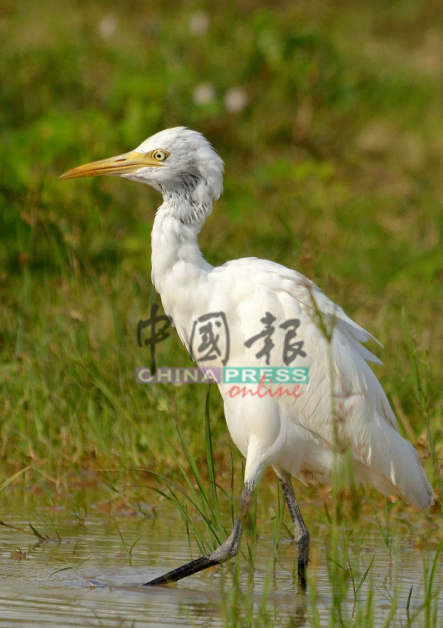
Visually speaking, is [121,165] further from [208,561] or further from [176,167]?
[208,561]

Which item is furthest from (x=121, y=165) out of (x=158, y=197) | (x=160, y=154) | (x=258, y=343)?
(x=158, y=197)

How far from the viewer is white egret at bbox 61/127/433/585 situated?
157 inches

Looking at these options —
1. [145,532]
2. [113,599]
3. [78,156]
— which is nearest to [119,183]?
[78,156]

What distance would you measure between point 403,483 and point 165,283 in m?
1.19

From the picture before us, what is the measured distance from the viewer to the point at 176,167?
13.7 feet

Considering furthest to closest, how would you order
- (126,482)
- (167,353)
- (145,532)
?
(167,353)
(126,482)
(145,532)

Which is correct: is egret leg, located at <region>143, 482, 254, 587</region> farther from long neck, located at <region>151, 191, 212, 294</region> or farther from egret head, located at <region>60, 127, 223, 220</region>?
egret head, located at <region>60, 127, 223, 220</region>

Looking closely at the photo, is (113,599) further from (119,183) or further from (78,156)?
(119,183)

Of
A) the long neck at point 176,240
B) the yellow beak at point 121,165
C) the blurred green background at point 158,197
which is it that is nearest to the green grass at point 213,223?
the blurred green background at point 158,197

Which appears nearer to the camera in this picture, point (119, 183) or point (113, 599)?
point (113, 599)

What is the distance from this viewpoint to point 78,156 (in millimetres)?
8266

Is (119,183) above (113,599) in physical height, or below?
above

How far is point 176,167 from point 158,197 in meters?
4.92

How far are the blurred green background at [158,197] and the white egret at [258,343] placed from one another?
0.24 metres
